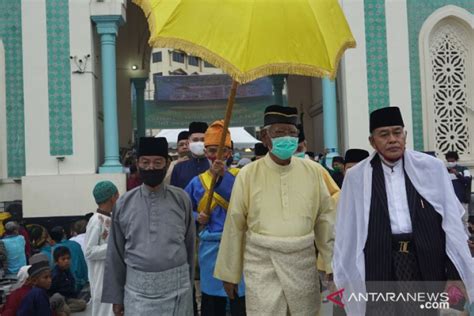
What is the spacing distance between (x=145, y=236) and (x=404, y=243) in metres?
1.43

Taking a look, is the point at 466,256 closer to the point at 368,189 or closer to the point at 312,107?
the point at 368,189

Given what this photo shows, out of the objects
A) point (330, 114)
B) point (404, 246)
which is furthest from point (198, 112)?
point (404, 246)

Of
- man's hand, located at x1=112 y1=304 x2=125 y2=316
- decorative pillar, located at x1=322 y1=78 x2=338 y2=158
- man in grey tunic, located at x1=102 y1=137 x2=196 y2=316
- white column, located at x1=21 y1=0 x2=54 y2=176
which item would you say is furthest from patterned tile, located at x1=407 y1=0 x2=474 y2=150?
man's hand, located at x1=112 y1=304 x2=125 y2=316

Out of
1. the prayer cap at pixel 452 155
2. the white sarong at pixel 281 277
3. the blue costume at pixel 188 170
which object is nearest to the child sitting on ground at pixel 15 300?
the blue costume at pixel 188 170

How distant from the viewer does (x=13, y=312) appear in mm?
4664

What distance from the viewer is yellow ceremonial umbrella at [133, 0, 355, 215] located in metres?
3.28

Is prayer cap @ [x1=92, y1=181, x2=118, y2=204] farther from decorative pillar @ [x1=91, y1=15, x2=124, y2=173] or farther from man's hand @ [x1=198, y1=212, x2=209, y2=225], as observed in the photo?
decorative pillar @ [x1=91, y1=15, x2=124, y2=173]

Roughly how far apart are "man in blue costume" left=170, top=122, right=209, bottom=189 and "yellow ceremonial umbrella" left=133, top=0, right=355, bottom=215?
1.81 metres

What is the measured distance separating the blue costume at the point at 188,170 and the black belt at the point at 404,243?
7.83 feet

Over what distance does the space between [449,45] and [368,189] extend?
9236mm

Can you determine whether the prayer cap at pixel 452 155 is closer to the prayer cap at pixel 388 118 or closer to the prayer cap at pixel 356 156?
the prayer cap at pixel 356 156

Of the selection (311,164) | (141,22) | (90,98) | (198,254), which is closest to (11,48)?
(90,98)

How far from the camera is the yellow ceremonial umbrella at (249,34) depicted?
328cm

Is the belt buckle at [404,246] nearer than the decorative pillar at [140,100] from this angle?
Yes
